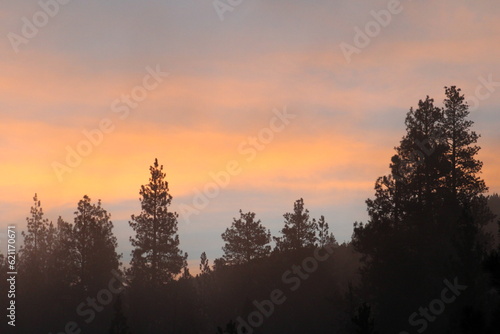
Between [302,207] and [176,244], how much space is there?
49.9ft

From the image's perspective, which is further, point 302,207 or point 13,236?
point 302,207

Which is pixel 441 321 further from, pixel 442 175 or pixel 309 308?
pixel 309 308

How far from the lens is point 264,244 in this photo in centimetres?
7312

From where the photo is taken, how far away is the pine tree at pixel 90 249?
69.6 metres

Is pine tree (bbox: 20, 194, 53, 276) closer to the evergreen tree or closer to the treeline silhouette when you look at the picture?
the treeline silhouette

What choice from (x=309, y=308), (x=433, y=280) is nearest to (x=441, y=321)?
(x=433, y=280)

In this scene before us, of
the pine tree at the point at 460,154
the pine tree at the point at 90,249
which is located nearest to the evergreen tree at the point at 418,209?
the pine tree at the point at 460,154

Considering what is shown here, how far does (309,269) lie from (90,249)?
24.3 metres

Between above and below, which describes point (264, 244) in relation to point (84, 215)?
below

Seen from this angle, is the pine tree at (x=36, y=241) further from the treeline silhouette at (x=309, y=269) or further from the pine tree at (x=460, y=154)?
the pine tree at (x=460, y=154)

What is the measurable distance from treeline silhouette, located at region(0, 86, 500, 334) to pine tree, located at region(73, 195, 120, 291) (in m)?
0.11

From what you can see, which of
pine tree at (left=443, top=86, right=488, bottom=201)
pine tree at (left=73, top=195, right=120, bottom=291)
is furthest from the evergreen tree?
pine tree at (left=73, top=195, right=120, bottom=291)

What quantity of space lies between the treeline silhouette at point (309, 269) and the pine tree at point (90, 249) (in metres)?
0.11

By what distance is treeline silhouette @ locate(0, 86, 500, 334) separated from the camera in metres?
47.1
